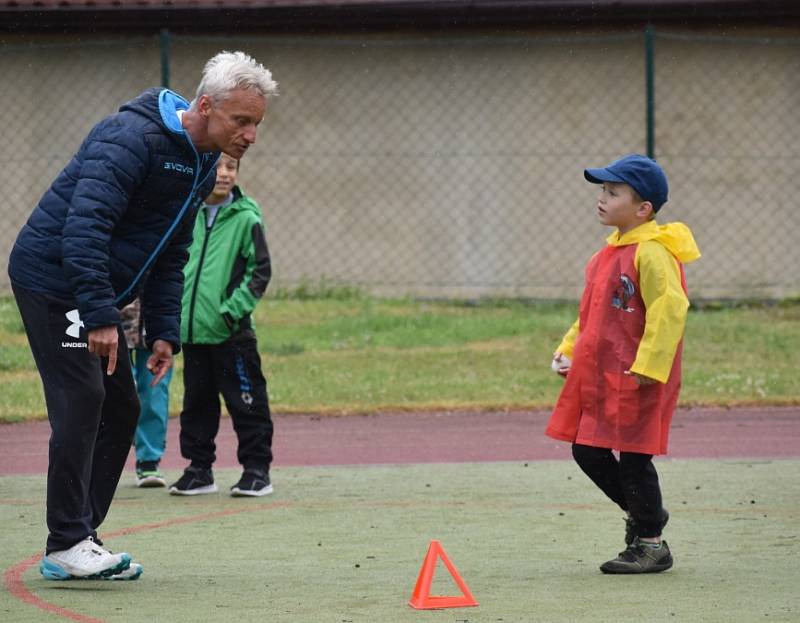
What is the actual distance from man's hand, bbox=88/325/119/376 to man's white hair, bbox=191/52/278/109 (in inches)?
33.4

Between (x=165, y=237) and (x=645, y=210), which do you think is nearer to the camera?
(x=165, y=237)

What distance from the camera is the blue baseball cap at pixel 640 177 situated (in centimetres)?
633

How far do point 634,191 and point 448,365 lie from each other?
6618mm

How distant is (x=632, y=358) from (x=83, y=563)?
2.13 m

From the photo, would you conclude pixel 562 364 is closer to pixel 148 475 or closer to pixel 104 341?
pixel 104 341

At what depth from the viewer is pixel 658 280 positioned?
6.15 meters

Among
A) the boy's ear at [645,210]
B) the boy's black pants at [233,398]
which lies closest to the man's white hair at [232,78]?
the boy's ear at [645,210]

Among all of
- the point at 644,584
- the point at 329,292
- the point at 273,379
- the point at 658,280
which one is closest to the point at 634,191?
the point at 658,280

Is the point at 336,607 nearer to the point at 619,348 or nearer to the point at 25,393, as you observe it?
the point at 619,348

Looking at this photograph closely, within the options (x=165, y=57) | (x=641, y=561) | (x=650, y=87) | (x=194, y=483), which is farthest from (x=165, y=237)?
(x=650, y=87)

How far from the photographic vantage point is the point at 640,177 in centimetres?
634

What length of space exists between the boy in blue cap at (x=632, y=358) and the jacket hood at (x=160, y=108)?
165cm

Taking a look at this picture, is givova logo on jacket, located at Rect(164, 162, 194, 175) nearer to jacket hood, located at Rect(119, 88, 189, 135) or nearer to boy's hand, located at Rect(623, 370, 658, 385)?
jacket hood, located at Rect(119, 88, 189, 135)

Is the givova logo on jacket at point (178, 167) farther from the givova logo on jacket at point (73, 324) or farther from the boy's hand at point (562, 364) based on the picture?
the boy's hand at point (562, 364)
